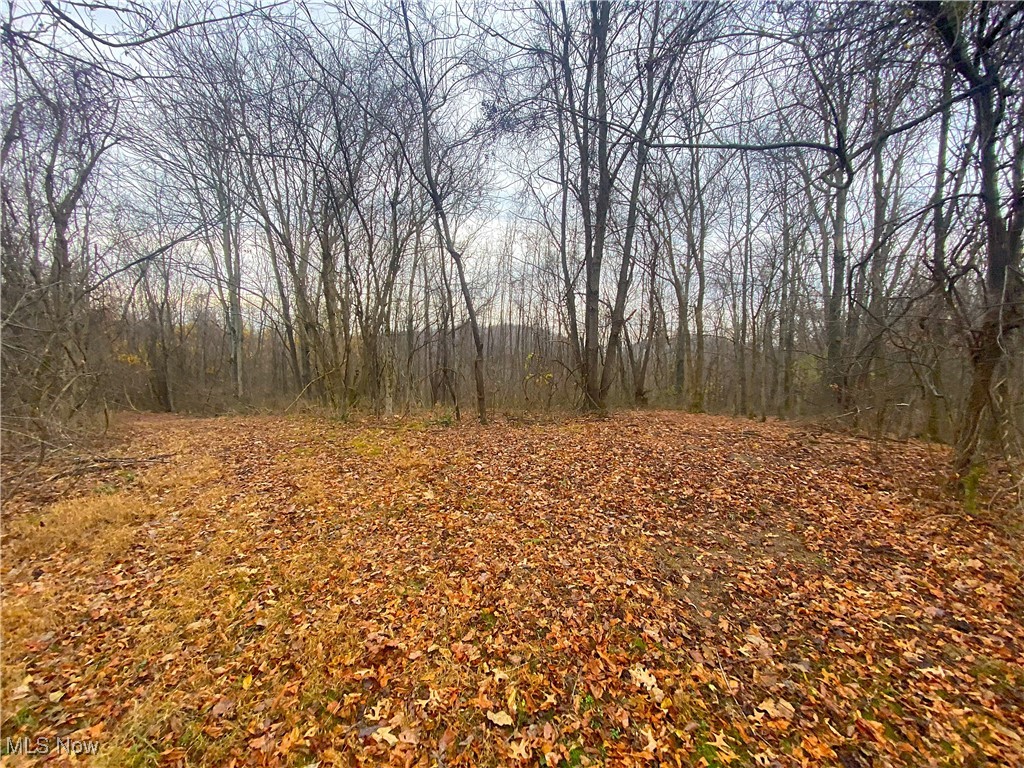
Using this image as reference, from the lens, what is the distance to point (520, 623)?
2.98 meters

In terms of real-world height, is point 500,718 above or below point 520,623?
below

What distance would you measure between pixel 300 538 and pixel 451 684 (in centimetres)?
249

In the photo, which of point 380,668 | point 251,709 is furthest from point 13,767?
point 380,668

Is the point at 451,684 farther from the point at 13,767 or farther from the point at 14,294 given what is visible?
→ the point at 14,294

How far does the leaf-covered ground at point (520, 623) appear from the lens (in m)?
2.13

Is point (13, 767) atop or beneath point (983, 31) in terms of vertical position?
beneath

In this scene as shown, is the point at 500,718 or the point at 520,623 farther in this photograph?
the point at 520,623

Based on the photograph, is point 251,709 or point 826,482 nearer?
point 251,709

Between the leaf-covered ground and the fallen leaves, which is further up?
the leaf-covered ground

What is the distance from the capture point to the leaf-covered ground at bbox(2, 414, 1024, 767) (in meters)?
2.13

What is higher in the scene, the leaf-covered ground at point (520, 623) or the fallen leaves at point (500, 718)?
the leaf-covered ground at point (520, 623)

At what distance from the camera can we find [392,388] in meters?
12.2

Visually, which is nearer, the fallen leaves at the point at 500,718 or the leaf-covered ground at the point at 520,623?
the leaf-covered ground at the point at 520,623

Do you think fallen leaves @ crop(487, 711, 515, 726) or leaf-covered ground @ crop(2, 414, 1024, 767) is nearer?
leaf-covered ground @ crop(2, 414, 1024, 767)
